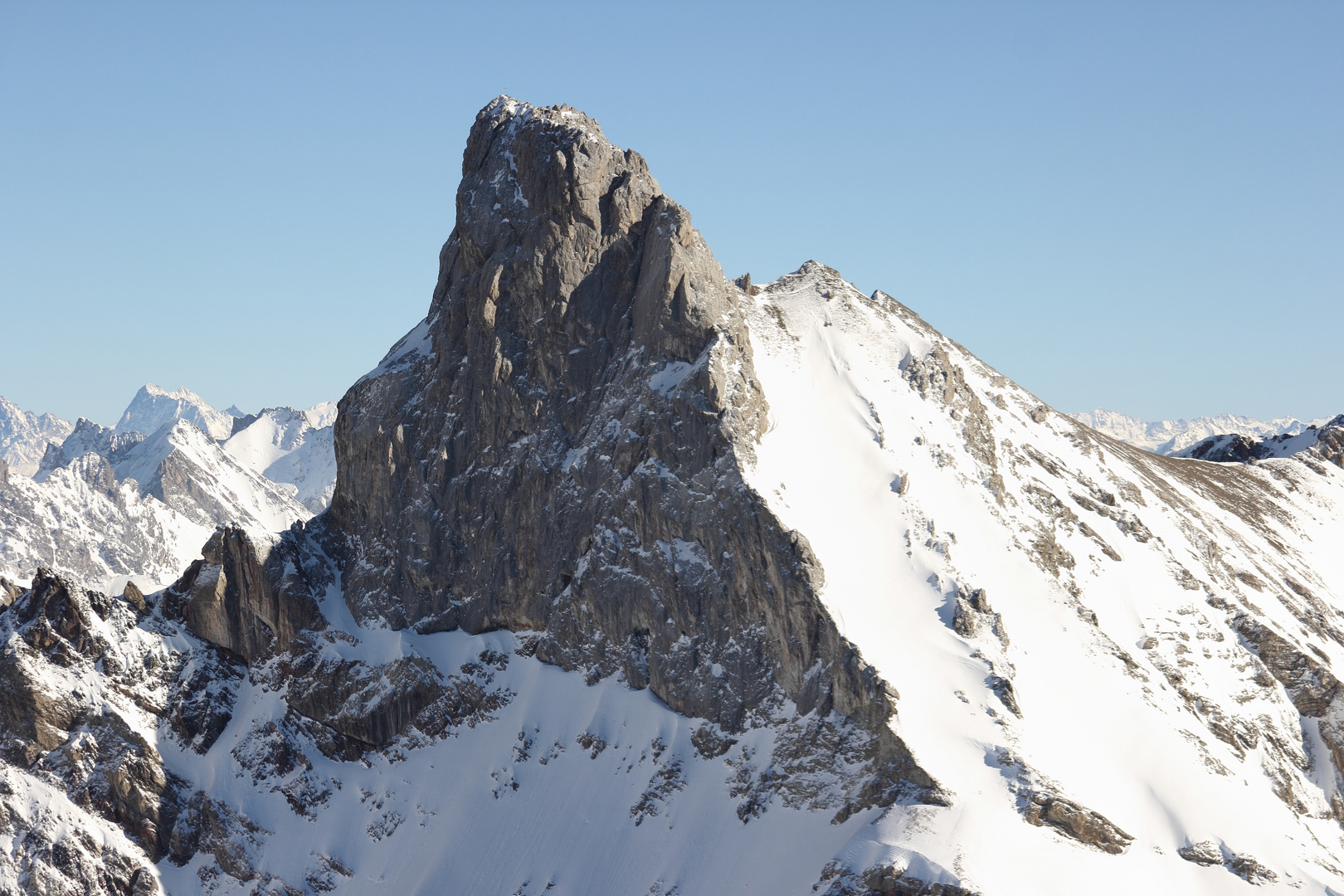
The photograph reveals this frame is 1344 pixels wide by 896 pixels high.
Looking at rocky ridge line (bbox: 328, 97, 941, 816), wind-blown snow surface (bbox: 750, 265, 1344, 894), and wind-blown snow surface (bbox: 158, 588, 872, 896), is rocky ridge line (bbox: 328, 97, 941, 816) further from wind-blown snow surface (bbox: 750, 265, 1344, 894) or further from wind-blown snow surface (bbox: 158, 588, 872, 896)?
wind-blown snow surface (bbox: 750, 265, 1344, 894)

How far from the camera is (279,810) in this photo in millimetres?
120688

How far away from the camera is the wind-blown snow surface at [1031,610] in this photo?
96.9 m

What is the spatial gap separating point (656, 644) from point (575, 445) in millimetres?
24631

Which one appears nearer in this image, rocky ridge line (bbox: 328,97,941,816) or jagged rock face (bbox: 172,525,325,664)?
rocky ridge line (bbox: 328,97,941,816)

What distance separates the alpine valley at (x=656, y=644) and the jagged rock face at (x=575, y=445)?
1.36ft

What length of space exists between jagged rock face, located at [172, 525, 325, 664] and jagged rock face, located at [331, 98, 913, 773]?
6.76 meters

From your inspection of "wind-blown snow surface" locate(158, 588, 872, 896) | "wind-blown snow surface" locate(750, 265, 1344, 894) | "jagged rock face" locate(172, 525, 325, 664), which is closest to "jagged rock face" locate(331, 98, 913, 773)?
"wind-blown snow surface" locate(158, 588, 872, 896)

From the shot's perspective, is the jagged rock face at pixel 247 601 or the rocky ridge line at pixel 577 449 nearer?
the rocky ridge line at pixel 577 449

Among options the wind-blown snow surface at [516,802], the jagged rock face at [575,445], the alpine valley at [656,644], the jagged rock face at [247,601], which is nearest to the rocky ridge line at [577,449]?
the jagged rock face at [575,445]

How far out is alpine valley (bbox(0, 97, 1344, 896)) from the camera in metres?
102

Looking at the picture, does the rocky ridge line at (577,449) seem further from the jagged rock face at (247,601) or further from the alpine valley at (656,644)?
the jagged rock face at (247,601)

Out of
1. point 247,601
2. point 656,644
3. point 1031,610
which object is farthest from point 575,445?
point 1031,610

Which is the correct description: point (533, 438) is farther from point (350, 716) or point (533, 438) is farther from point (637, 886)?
point (637, 886)

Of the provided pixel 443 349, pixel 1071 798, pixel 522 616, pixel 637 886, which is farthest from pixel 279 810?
pixel 1071 798
